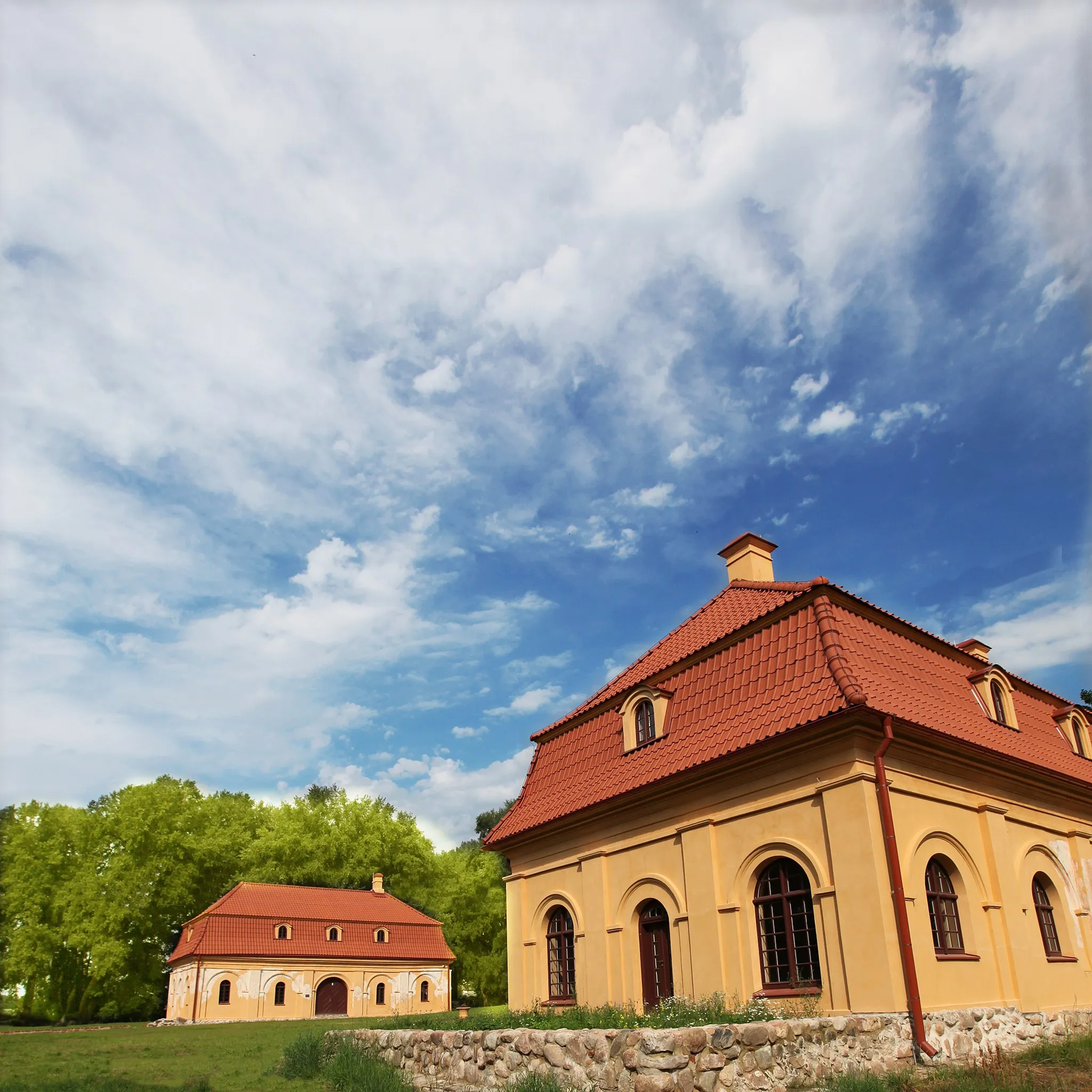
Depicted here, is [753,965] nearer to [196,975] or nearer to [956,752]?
[956,752]

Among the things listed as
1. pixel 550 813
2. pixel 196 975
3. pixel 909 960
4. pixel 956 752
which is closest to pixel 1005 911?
pixel 956 752

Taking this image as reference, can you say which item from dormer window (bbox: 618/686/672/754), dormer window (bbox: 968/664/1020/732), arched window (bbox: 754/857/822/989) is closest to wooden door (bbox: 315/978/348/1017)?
dormer window (bbox: 618/686/672/754)

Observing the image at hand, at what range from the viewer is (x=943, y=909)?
12781 mm

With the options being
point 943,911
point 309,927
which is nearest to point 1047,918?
point 943,911

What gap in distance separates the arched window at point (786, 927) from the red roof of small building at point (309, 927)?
35.1 meters

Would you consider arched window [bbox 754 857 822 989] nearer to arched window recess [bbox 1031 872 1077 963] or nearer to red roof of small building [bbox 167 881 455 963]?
arched window recess [bbox 1031 872 1077 963]

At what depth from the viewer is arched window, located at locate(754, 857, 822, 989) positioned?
12.3m

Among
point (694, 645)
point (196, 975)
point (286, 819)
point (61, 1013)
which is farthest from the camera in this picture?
point (286, 819)

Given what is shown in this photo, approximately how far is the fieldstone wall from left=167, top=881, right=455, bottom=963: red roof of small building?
106 ft

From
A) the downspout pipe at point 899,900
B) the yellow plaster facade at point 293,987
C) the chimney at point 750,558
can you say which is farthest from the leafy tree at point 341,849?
the downspout pipe at point 899,900

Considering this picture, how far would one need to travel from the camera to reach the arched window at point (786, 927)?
12.3 metres

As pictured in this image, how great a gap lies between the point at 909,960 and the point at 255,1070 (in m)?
12.7

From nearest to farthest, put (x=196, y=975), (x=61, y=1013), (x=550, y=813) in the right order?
(x=550, y=813) → (x=196, y=975) → (x=61, y=1013)

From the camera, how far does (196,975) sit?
39.8 meters
